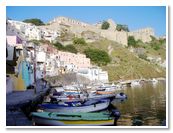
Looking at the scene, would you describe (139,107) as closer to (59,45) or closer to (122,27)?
(122,27)

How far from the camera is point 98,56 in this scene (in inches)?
224

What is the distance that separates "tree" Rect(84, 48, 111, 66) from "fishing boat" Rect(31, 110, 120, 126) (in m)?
0.87

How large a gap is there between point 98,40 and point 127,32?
0.47m

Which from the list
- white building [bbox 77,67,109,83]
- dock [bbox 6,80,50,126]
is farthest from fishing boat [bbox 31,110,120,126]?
white building [bbox 77,67,109,83]

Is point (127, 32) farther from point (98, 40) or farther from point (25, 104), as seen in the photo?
point (25, 104)

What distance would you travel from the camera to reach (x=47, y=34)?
592 cm

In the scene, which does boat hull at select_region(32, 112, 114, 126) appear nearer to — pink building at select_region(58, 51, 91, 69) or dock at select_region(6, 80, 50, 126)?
dock at select_region(6, 80, 50, 126)

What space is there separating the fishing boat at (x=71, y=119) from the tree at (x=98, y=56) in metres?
0.87

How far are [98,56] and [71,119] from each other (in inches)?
46.2

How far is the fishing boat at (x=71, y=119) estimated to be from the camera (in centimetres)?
487

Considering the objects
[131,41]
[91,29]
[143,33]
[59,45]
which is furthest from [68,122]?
[131,41]

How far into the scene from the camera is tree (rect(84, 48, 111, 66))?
223 inches

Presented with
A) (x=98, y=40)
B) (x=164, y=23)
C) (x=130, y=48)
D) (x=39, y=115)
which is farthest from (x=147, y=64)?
(x=39, y=115)

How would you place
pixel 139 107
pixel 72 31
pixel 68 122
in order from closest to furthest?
1. pixel 68 122
2. pixel 72 31
3. pixel 139 107
